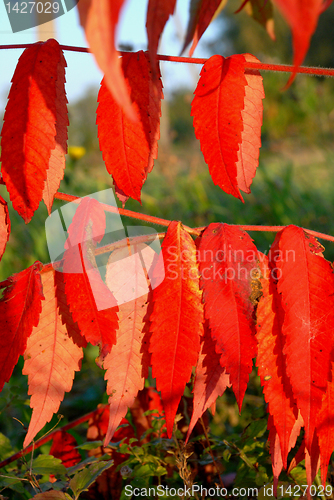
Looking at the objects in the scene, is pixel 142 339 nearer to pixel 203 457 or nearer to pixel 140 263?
pixel 140 263

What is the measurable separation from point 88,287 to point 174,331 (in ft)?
0.42

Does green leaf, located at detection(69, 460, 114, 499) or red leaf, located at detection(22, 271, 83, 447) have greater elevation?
red leaf, located at detection(22, 271, 83, 447)

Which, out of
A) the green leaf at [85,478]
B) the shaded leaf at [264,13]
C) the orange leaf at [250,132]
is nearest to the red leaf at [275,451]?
the green leaf at [85,478]

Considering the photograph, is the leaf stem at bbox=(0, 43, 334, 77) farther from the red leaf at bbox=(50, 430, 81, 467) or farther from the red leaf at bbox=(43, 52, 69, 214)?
the red leaf at bbox=(50, 430, 81, 467)

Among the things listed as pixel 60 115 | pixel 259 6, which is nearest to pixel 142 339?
pixel 60 115

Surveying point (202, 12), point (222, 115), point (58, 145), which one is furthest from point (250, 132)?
point (58, 145)

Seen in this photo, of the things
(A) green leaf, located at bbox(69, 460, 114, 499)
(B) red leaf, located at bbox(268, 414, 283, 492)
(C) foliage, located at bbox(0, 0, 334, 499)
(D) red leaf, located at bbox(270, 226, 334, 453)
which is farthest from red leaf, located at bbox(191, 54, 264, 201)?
(A) green leaf, located at bbox(69, 460, 114, 499)

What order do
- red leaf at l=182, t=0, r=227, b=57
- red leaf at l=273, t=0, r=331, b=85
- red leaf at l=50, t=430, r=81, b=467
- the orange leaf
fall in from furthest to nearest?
red leaf at l=50, t=430, r=81, b=467, the orange leaf, red leaf at l=182, t=0, r=227, b=57, red leaf at l=273, t=0, r=331, b=85

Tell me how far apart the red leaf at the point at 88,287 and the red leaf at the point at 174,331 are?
0.21 feet

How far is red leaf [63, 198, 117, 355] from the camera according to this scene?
0.54 metres

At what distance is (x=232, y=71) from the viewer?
1.79 feet

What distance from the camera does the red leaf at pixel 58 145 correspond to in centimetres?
54

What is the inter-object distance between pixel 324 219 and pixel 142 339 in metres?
1.70

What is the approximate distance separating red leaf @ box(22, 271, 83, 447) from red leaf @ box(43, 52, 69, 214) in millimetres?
123
